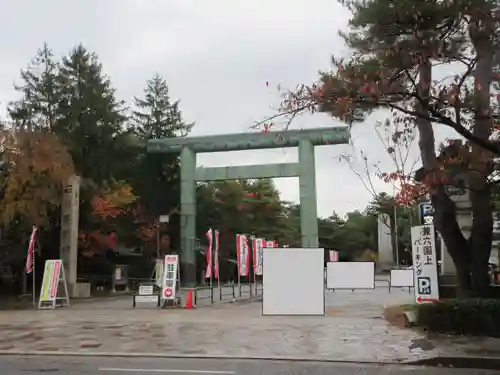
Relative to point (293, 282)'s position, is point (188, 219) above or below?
above

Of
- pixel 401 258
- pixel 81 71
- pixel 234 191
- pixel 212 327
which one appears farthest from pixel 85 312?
pixel 401 258

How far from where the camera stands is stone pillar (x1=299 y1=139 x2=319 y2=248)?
35.8 meters

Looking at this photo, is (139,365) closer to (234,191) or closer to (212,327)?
(212,327)

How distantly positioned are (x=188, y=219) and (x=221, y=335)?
26.3 meters

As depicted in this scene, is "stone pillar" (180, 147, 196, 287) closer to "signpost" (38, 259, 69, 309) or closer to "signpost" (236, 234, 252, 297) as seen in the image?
"signpost" (236, 234, 252, 297)

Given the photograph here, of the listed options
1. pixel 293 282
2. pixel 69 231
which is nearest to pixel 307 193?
pixel 69 231

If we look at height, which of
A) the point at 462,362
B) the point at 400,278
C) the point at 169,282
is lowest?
the point at 462,362

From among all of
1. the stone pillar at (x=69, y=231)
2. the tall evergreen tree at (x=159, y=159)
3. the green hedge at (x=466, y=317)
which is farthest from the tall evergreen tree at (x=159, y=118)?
the green hedge at (x=466, y=317)

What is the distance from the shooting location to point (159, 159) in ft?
153

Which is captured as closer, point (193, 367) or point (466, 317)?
point (193, 367)

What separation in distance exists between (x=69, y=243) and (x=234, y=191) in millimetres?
22879

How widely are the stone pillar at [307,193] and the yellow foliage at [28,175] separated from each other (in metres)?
14.8

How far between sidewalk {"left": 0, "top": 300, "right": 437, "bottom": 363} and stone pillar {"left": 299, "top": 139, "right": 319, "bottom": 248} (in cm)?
1778

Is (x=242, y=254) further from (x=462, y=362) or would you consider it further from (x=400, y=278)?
(x=462, y=362)
